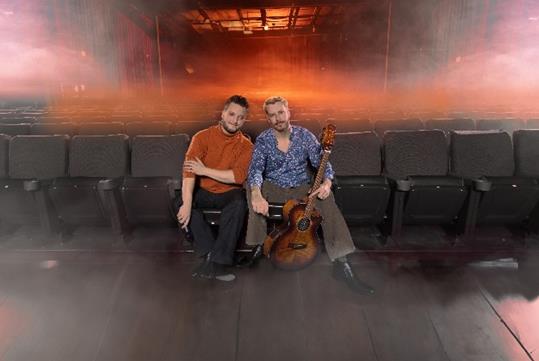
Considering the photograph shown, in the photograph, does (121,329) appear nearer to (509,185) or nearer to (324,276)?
(324,276)

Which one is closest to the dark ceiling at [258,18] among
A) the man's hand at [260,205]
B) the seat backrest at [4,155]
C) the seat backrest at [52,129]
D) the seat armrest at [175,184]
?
the seat backrest at [52,129]

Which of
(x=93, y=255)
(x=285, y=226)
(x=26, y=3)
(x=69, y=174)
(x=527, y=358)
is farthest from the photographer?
(x=26, y=3)

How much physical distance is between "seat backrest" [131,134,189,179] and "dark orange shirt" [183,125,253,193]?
332mm

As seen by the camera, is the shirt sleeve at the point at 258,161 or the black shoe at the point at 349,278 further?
the shirt sleeve at the point at 258,161

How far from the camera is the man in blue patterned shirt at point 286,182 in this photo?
1473mm

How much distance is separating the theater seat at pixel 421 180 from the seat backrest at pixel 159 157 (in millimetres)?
999

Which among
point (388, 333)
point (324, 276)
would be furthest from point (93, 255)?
point (388, 333)

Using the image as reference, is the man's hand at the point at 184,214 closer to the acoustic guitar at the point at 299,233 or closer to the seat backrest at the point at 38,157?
the acoustic guitar at the point at 299,233

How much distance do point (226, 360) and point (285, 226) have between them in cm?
50

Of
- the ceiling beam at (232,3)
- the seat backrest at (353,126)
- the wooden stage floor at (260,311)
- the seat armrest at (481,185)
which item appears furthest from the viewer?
the ceiling beam at (232,3)

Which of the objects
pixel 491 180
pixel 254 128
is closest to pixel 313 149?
pixel 491 180

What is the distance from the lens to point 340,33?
770 cm

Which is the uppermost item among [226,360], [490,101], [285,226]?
[490,101]

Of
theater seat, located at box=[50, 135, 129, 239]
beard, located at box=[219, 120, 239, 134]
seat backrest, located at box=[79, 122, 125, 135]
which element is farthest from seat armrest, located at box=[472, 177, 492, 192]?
seat backrest, located at box=[79, 122, 125, 135]
